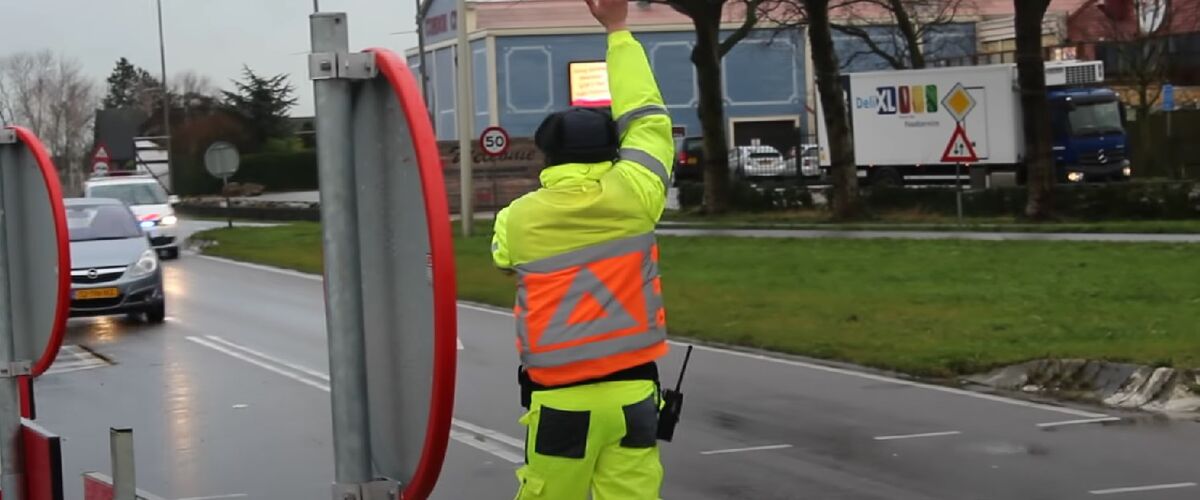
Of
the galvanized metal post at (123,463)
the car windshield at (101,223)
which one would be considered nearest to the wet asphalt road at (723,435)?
the galvanized metal post at (123,463)

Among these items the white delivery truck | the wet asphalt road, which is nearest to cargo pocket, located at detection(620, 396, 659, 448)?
the wet asphalt road

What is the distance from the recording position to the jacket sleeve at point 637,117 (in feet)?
15.4

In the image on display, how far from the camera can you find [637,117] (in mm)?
4711

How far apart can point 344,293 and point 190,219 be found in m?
58.4

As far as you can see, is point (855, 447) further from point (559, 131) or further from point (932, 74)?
point (932, 74)

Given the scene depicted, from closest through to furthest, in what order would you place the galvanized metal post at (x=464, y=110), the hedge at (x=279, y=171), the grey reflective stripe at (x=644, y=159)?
the grey reflective stripe at (x=644, y=159)
the galvanized metal post at (x=464, y=110)
the hedge at (x=279, y=171)

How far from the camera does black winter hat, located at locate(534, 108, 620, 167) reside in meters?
4.67

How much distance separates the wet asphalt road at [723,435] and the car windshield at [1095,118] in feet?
88.7

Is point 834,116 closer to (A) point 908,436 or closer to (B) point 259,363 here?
(B) point 259,363

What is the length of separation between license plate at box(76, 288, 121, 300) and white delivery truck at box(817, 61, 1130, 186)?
910 inches

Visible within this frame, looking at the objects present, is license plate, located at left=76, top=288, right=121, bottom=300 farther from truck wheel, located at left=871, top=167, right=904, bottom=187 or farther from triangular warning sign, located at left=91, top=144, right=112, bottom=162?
triangular warning sign, located at left=91, top=144, right=112, bottom=162

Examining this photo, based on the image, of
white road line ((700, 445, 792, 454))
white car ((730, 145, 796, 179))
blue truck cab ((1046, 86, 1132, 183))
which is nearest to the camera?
white road line ((700, 445, 792, 454))

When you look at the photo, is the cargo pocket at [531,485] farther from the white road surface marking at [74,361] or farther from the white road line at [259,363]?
the white road surface marking at [74,361]

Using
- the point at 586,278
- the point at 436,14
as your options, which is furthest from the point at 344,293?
the point at 436,14
